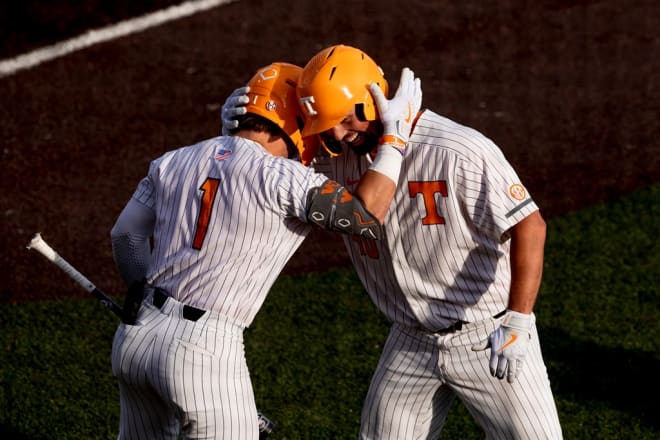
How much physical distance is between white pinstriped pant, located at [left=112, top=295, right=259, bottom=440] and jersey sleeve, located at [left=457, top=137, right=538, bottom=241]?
1.10 m

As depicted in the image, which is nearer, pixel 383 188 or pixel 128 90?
pixel 383 188

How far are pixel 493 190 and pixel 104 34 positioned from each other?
7.97m

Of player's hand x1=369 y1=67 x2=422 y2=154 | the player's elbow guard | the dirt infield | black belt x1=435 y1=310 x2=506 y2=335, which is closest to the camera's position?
the player's elbow guard

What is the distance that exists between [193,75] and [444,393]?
650 centimetres

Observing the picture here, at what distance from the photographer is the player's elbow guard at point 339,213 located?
3877 mm

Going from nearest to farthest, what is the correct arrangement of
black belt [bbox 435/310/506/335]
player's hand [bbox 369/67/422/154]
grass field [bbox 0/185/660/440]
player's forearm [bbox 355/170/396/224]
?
player's forearm [bbox 355/170/396/224] → player's hand [bbox 369/67/422/154] → black belt [bbox 435/310/506/335] → grass field [bbox 0/185/660/440]

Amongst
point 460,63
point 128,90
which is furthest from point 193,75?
point 460,63

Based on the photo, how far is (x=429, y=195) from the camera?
4.20 m

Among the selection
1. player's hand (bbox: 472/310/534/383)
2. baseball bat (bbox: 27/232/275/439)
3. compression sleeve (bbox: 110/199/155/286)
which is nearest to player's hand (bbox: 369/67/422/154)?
player's hand (bbox: 472/310/534/383)

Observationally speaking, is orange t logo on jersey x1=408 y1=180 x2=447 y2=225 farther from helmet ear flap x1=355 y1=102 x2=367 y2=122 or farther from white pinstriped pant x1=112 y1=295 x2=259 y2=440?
white pinstriped pant x1=112 y1=295 x2=259 y2=440

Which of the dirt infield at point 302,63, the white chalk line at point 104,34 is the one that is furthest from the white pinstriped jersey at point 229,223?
the white chalk line at point 104,34

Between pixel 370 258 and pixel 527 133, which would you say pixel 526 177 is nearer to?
pixel 527 133

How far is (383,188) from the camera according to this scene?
3.98 m

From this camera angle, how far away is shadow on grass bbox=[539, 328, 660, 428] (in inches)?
237
